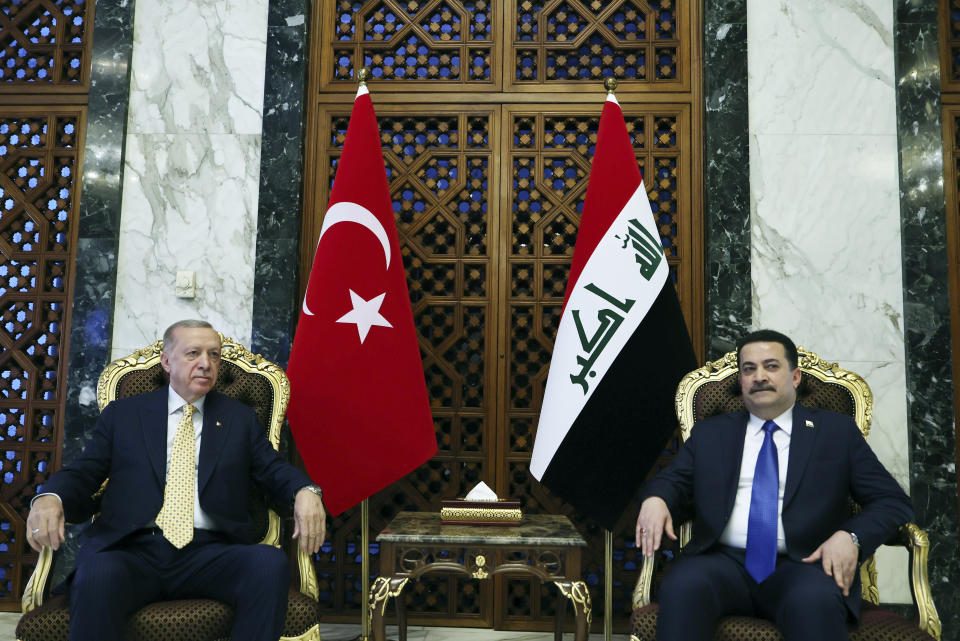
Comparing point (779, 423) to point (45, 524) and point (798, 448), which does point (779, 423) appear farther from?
point (45, 524)

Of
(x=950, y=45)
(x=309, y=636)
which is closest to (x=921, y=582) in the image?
(x=309, y=636)

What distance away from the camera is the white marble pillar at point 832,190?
11.8 ft

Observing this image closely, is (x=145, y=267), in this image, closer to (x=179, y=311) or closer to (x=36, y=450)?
(x=179, y=311)

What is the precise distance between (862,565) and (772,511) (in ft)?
1.19

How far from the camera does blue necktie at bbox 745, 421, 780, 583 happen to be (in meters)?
2.38

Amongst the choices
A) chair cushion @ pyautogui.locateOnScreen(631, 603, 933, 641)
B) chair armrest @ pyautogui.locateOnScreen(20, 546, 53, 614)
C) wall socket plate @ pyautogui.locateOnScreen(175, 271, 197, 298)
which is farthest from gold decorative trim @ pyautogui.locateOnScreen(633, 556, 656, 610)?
wall socket plate @ pyautogui.locateOnScreen(175, 271, 197, 298)

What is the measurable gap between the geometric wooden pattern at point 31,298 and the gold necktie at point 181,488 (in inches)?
63.0

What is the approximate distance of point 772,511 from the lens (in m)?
2.43

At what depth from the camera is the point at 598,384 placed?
9.95 feet

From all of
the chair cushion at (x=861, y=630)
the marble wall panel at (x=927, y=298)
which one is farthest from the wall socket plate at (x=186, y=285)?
the marble wall panel at (x=927, y=298)

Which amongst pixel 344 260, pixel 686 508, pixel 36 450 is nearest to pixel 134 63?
pixel 344 260

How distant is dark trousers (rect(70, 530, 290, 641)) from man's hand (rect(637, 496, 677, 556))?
1.04m

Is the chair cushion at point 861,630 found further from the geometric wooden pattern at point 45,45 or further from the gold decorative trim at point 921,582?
the geometric wooden pattern at point 45,45

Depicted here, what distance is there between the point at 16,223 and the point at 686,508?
11.3ft
